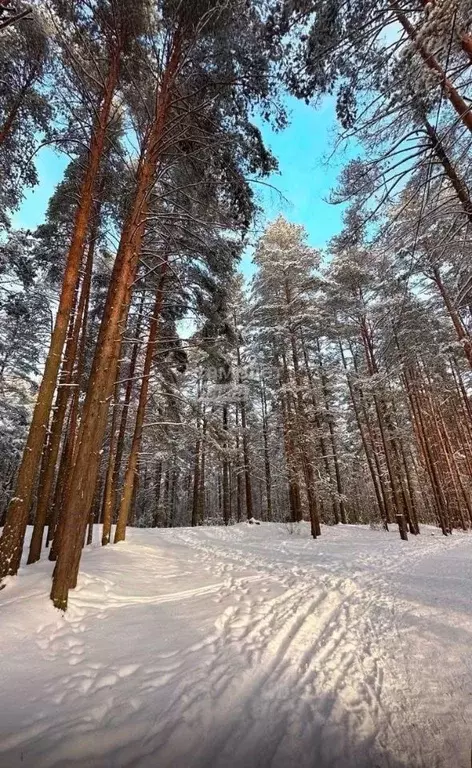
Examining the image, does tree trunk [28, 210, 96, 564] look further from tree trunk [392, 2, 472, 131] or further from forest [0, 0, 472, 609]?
tree trunk [392, 2, 472, 131]

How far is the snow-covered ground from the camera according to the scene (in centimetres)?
188

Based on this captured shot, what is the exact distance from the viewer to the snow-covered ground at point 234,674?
1877 millimetres

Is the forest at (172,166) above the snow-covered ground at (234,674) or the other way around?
above

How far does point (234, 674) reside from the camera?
2.62m

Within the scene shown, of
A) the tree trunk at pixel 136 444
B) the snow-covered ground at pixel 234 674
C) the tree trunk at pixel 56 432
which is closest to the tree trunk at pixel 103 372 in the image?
the snow-covered ground at pixel 234 674

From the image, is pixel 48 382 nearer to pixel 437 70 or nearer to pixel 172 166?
pixel 172 166

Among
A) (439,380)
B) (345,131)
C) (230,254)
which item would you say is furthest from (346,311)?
(345,131)

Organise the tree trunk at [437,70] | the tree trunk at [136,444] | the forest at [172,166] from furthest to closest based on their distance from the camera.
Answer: the tree trunk at [136,444]
the forest at [172,166]
the tree trunk at [437,70]

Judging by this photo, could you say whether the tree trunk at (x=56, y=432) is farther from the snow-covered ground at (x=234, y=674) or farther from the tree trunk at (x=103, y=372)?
the snow-covered ground at (x=234, y=674)

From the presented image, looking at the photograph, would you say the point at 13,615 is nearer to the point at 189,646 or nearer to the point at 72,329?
the point at 189,646

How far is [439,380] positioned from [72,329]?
16.5m

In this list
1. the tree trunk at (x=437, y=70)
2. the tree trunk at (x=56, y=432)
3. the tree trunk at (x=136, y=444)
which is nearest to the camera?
the tree trunk at (x=437, y=70)

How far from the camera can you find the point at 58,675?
259 cm

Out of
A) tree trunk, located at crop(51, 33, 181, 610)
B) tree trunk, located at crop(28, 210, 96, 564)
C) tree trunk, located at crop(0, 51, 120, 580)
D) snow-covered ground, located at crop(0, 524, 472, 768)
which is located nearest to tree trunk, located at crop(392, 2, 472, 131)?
tree trunk, located at crop(51, 33, 181, 610)
